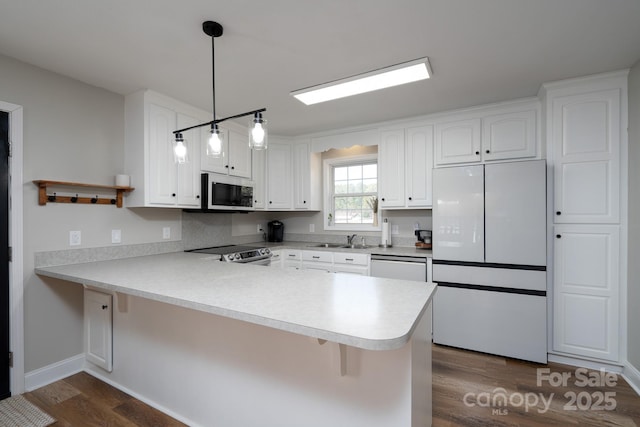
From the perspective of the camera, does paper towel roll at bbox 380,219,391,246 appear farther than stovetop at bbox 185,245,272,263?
Yes

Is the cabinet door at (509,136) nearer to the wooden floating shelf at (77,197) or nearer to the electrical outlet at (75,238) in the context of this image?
the wooden floating shelf at (77,197)

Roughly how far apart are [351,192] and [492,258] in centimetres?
204

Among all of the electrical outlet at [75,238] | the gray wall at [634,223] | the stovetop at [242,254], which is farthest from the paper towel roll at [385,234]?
the electrical outlet at [75,238]

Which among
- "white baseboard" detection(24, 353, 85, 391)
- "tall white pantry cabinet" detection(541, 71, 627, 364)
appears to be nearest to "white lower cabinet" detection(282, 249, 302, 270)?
"white baseboard" detection(24, 353, 85, 391)

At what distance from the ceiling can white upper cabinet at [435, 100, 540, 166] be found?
245 millimetres

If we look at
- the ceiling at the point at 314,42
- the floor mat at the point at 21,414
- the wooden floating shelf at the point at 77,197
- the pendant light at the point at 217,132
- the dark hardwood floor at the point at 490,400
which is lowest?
the dark hardwood floor at the point at 490,400

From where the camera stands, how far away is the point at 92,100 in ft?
8.20

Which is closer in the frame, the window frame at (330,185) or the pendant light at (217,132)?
the pendant light at (217,132)

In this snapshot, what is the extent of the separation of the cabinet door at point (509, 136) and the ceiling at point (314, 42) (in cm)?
27

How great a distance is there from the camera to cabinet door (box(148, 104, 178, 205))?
2.62 m

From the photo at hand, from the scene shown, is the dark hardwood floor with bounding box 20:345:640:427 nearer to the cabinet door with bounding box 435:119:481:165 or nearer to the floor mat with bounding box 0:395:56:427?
the floor mat with bounding box 0:395:56:427

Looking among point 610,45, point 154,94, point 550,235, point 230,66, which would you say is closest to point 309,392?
point 230,66

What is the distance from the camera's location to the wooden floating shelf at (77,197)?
217 centimetres

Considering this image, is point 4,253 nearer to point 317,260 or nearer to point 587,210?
point 317,260
